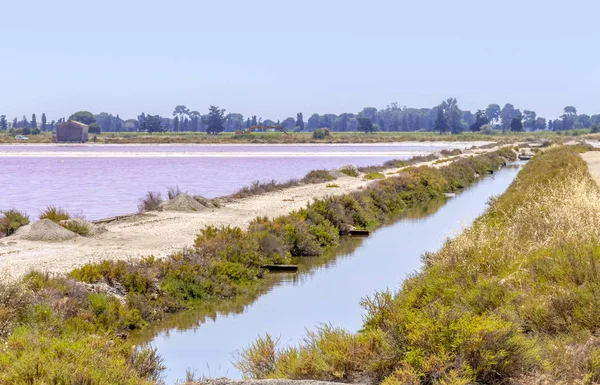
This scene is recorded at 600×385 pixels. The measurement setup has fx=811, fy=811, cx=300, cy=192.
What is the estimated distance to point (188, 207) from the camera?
95.5ft

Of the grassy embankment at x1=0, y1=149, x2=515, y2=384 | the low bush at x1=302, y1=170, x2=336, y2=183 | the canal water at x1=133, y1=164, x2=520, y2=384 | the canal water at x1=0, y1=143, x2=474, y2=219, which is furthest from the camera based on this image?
the low bush at x1=302, y1=170, x2=336, y2=183

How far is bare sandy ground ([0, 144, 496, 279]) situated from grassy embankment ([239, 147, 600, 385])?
523cm

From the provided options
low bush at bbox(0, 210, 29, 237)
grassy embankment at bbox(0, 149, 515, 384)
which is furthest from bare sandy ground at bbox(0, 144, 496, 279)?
low bush at bbox(0, 210, 29, 237)

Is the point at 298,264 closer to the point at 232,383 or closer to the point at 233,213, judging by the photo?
the point at 233,213

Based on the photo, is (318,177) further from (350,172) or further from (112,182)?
(112,182)

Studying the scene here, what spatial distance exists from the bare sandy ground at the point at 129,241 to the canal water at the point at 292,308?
2.73 metres

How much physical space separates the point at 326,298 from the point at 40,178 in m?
45.1

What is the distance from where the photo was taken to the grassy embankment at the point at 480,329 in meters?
7.82

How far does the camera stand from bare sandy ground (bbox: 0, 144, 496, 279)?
16.5 meters

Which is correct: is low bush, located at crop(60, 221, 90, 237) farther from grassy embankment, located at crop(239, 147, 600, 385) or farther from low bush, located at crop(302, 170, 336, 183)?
low bush, located at crop(302, 170, 336, 183)

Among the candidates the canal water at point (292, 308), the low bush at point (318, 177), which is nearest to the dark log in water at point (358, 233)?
the canal water at point (292, 308)

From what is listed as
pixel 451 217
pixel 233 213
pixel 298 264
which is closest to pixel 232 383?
pixel 298 264

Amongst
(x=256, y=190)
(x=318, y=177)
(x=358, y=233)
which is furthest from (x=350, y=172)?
(x=358, y=233)

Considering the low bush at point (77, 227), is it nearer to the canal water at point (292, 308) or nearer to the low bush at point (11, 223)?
the low bush at point (11, 223)
